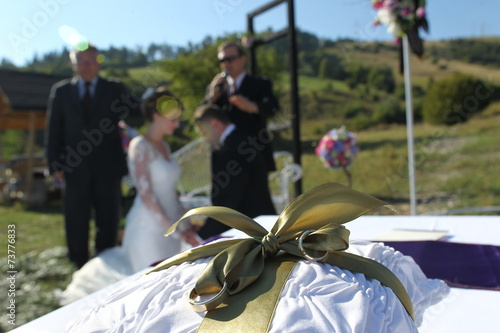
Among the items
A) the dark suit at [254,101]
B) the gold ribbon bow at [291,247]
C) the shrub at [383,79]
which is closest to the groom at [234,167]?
the dark suit at [254,101]

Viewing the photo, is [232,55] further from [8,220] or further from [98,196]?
[8,220]

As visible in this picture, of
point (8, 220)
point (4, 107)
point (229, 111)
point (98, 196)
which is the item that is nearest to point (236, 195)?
point (229, 111)

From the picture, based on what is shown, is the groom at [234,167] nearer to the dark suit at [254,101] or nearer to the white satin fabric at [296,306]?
the dark suit at [254,101]

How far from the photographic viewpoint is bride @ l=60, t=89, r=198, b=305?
3230 millimetres

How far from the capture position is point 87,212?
153 inches

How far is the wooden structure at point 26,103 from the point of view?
877 cm

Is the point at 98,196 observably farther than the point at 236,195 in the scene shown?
Yes

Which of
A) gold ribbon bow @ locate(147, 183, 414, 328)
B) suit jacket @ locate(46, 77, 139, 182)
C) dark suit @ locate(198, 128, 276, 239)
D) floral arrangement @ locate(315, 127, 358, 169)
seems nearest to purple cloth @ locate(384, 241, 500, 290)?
gold ribbon bow @ locate(147, 183, 414, 328)

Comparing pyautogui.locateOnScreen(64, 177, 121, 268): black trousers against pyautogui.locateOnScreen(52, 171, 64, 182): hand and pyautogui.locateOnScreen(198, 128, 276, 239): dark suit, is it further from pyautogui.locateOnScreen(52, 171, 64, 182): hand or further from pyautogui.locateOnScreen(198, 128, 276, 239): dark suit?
pyautogui.locateOnScreen(198, 128, 276, 239): dark suit

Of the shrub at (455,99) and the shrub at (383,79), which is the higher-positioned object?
the shrub at (383,79)

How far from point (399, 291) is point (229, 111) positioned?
315cm

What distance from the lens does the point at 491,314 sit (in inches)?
31.4

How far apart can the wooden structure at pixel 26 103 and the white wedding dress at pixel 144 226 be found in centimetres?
612

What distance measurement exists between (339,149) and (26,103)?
6.65 meters
